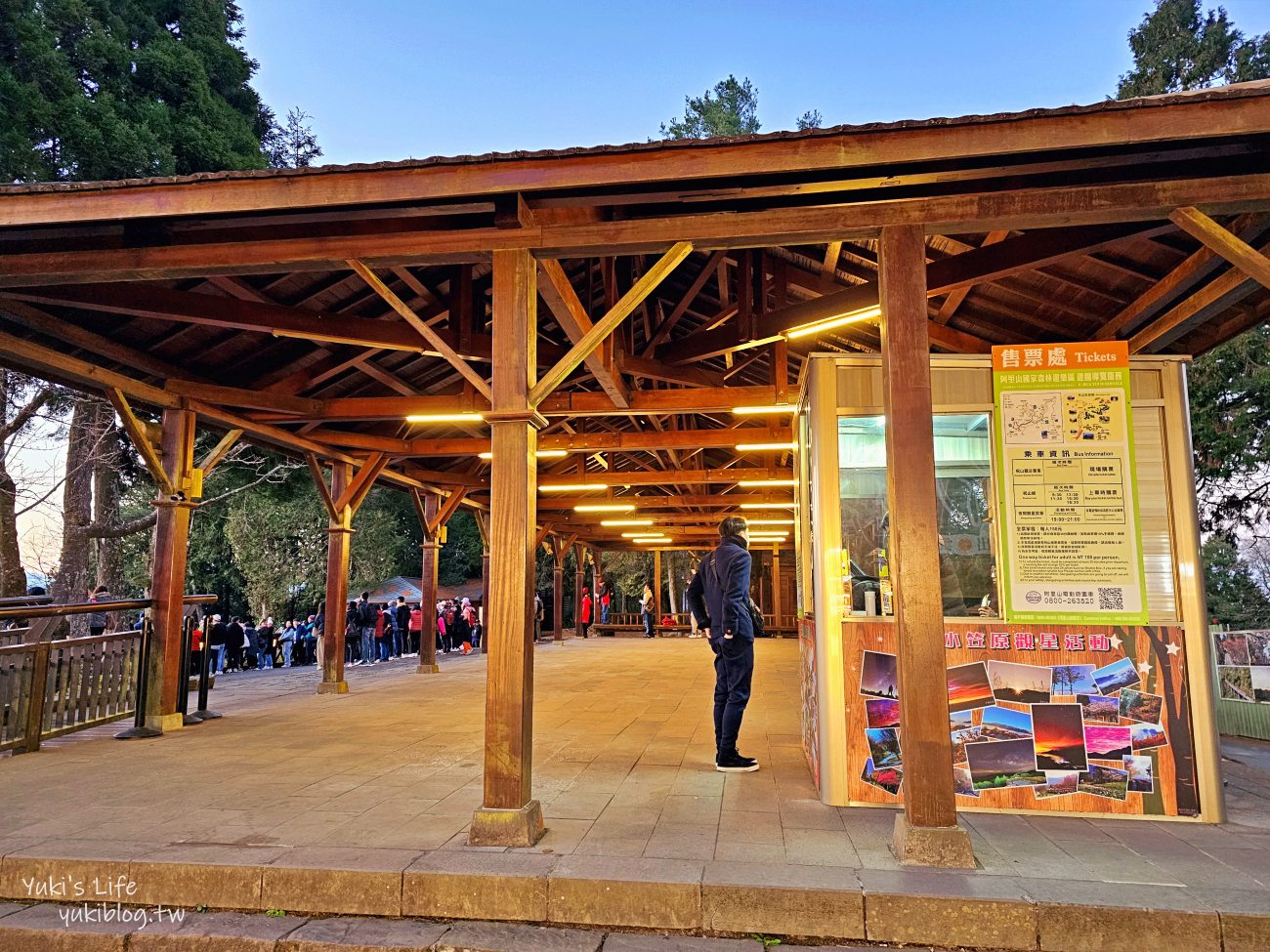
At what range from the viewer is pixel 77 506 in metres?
12.3

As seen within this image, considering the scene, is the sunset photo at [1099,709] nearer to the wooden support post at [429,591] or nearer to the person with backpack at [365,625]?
the wooden support post at [429,591]

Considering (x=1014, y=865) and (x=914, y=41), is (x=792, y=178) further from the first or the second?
(x=914, y=41)

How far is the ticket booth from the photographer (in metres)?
3.91

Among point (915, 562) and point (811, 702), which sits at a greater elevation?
point (915, 562)

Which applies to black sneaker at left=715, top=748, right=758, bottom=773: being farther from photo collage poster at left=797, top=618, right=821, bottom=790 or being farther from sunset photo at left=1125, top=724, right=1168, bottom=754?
sunset photo at left=1125, top=724, right=1168, bottom=754

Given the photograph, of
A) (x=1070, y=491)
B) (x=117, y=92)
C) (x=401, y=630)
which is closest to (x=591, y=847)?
(x=1070, y=491)

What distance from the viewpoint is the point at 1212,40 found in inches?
597

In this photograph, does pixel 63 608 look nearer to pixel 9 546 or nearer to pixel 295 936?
pixel 295 936

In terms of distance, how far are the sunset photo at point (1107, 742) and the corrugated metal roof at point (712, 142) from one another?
3056 millimetres

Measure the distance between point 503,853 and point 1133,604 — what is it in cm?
346

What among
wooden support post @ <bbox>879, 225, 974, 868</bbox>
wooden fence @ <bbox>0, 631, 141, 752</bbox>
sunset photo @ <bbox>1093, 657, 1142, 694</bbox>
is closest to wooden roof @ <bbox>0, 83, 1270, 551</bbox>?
wooden support post @ <bbox>879, 225, 974, 868</bbox>

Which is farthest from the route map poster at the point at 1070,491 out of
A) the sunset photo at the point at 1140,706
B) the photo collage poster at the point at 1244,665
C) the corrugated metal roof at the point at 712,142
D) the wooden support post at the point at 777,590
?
the wooden support post at the point at 777,590

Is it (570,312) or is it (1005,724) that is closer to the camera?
(1005,724)

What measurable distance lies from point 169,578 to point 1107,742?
24.3ft
